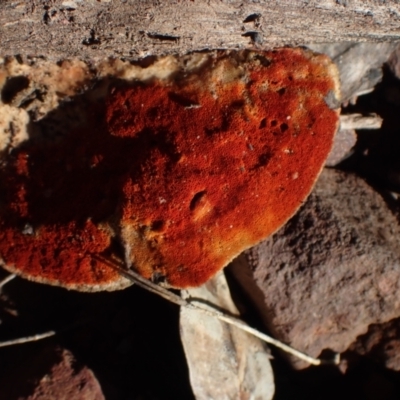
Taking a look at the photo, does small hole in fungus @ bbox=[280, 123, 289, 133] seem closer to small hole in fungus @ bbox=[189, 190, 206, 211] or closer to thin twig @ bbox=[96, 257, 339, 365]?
small hole in fungus @ bbox=[189, 190, 206, 211]

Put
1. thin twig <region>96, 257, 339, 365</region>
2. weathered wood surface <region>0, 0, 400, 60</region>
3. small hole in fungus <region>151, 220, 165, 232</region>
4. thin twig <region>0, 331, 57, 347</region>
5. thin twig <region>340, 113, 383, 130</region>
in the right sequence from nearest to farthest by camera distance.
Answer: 1. weathered wood surface <region>0, 0, 400, 60</region>
2. small hole in fungus <region>151, 220, 165, 232</region>
3. thin twig <region>96, 257, 339, 365</region>
4. thin twig <region>0, 331, 57, 347</region>
5. thin twig <region>340, 113, 383, 130</region>

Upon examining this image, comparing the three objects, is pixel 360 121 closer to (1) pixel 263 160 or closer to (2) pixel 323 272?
(2) pixel 323 272

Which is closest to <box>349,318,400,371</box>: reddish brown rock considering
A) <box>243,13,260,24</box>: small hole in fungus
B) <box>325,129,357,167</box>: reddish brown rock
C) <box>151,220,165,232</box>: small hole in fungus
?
<box>325,129,357,167</box>: reddish brown rock

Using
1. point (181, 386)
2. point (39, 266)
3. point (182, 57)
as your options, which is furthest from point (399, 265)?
point (39, 266)

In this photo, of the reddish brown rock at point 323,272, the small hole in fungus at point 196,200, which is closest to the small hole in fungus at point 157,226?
the small hole in fungus at point 196,200

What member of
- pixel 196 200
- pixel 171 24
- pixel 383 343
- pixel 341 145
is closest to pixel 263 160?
pixel 196 200

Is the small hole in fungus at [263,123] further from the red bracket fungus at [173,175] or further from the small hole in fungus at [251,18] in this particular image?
the small hole in fungus at [251,18]

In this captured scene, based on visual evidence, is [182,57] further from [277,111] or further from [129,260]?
[129,260]
